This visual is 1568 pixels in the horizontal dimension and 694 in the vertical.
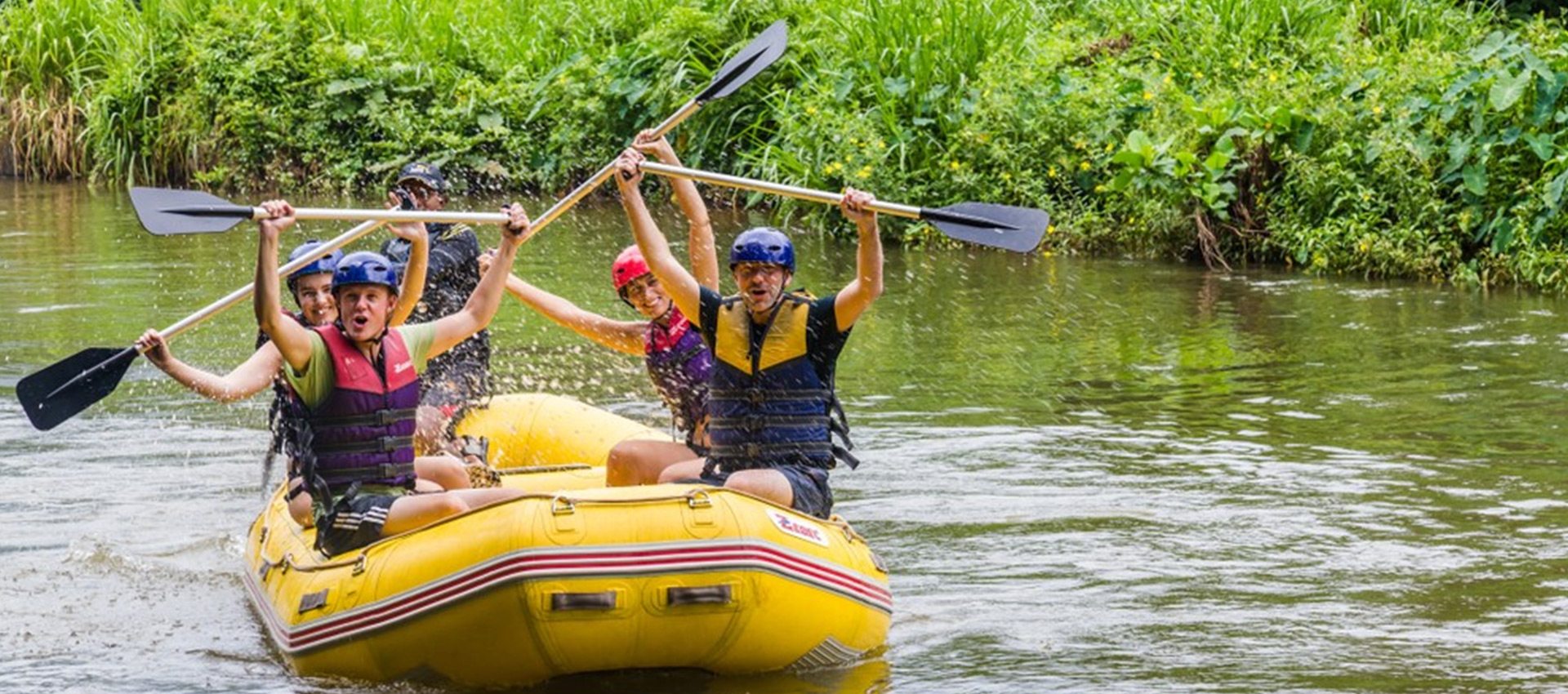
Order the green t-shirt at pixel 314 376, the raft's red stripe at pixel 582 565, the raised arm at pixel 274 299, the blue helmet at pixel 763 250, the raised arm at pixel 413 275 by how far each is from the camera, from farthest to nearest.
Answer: the raised arm at pixel 413 275 → the blue helmet at pixel 763 250 → the green t-shirt at pixel 314 376 → the raised arm at pixel 274 299 → the raft's red stripe at pixel 582 565

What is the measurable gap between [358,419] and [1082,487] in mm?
3261

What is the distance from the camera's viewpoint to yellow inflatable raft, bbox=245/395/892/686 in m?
5.38

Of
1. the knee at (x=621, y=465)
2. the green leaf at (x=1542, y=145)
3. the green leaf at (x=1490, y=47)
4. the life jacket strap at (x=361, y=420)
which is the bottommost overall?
the knee at (x=621, y=465)

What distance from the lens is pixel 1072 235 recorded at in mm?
14750

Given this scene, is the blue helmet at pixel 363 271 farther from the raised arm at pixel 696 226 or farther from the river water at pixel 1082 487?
the raised arm at pixel 696 226

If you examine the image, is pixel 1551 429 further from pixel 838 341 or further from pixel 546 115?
pixel 546 115

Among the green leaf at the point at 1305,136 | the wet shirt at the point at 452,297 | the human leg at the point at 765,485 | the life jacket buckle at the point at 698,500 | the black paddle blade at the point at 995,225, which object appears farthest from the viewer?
the green leaf at the point at 1305,136

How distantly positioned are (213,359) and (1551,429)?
6377 mm

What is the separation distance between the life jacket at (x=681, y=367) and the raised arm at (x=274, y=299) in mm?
1544

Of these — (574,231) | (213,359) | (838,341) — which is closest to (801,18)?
(574,231)

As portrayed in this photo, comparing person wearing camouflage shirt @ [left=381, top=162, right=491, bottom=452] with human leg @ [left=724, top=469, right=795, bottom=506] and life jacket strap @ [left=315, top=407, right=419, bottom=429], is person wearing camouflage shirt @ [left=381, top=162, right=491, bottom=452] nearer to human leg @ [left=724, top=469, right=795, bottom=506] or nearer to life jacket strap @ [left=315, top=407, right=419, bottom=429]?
life jacket strap @ [left=315, top=407, right=419, bottom=429]

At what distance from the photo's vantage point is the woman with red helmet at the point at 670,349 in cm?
687

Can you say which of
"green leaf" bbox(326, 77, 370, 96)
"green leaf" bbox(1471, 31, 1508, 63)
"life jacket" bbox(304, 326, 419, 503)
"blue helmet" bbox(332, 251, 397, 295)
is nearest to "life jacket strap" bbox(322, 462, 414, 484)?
"life jacket" bbox(304, 326, 419, 503)

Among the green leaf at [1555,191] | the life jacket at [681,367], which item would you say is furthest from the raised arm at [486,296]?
the green leaf at [1555,191]
